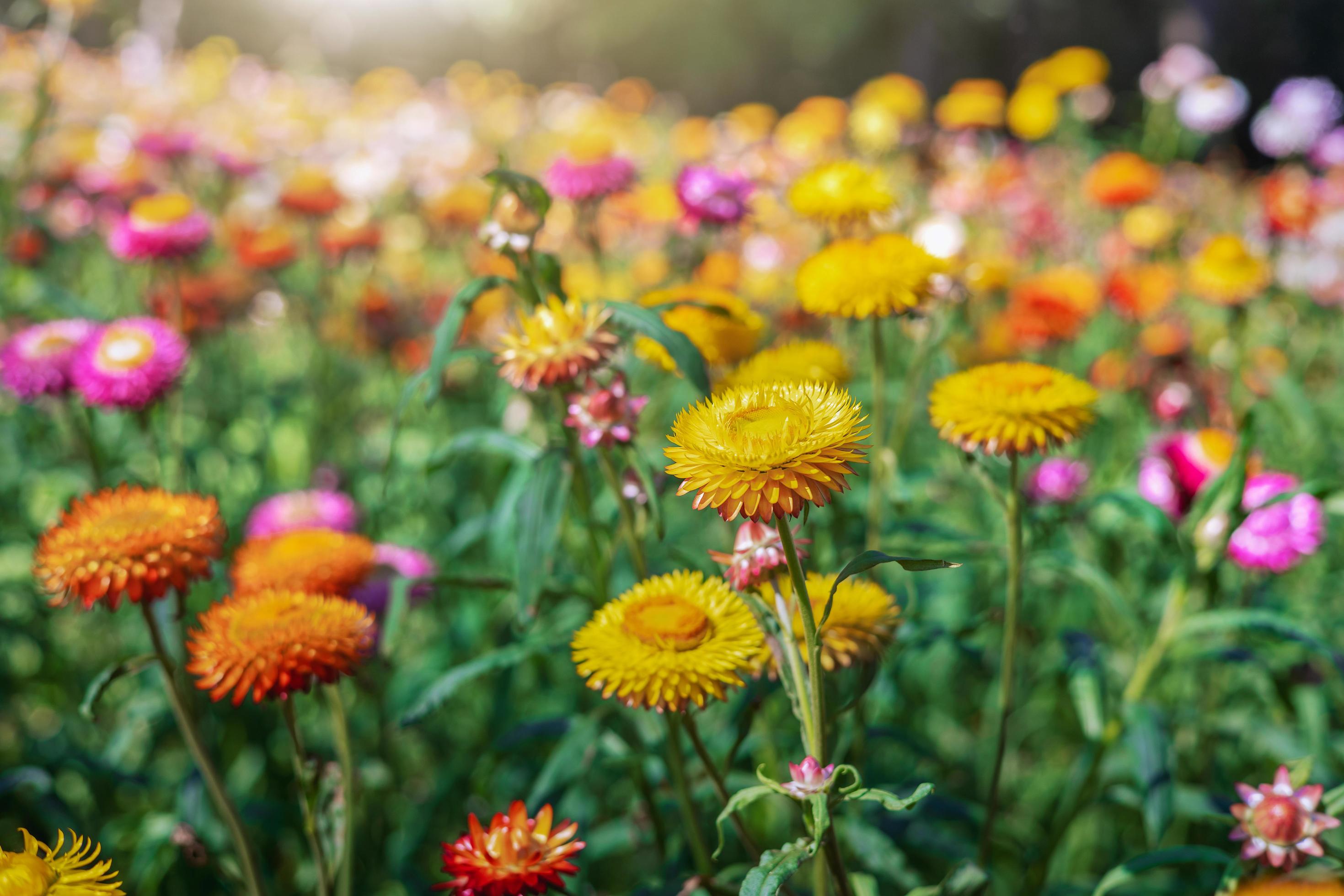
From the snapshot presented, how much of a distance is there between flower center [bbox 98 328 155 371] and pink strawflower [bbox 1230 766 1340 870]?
1978 mm

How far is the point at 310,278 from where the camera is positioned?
392 centimetres

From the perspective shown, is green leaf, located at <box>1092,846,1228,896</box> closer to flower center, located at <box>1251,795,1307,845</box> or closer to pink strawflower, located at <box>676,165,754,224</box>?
flower center, located at <box>1251,795,1307,845</box>

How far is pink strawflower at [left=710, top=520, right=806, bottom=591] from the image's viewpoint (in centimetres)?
98

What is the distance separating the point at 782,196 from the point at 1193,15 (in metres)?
7.52

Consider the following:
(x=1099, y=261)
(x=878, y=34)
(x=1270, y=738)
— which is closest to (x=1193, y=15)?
(x=878, y=34)

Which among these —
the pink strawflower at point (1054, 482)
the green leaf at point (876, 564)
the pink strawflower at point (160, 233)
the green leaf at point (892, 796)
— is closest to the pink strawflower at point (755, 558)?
the green leaf at point (876, 564)

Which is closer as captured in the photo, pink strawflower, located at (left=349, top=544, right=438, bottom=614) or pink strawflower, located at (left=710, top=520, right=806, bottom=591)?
pink strawflower, located at (left=710, top=520, right=806, bottom=591)

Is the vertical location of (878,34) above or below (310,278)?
above

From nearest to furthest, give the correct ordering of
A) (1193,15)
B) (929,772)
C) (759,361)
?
1. (759,361)
2. (929,772)
3. (1193,15)

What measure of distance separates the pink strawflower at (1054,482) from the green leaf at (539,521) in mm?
1295

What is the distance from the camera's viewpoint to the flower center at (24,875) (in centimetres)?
77

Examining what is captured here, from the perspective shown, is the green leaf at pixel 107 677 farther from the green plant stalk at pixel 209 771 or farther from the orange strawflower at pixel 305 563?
the orange strawflower at pixel 305 563

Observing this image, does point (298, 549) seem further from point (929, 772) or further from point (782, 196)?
point (782, 196)

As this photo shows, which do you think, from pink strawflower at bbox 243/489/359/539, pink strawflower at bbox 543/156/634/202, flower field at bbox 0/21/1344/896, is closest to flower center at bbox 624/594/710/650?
flower field at bbox 0/21/1344/896
